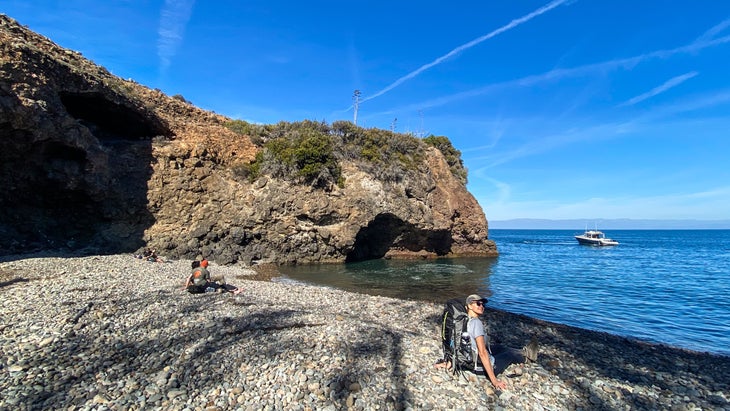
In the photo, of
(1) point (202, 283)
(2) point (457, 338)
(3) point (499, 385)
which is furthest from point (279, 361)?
(1) point (202, 283)

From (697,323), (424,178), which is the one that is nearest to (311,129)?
(424,178)

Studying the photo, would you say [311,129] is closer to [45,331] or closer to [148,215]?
[148,215]

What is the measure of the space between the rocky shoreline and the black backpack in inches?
11.7

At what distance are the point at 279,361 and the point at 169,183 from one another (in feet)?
69.6

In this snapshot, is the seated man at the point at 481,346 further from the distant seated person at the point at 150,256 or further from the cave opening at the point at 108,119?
the cave opening at the point at 108,119

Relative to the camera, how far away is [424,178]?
3322 centimetres

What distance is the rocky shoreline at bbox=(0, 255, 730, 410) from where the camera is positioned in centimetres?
563

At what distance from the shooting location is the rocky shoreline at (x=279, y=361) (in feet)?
18.5

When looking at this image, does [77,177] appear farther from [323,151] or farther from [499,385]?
[499,385]

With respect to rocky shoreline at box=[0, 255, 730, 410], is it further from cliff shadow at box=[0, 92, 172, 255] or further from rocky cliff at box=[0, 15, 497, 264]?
rocky cliff at box=[0, 15, 497, 264]

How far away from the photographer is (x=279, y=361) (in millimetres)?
6898

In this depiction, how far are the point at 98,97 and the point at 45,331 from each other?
18753 mm

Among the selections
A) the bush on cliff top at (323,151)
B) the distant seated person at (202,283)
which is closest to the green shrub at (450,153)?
the bush on cliff top at (323,151)

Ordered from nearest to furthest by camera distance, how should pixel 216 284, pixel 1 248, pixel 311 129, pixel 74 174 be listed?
pixel 216 284
pixel 1 248
pixel 74 174
pixel 311 129
